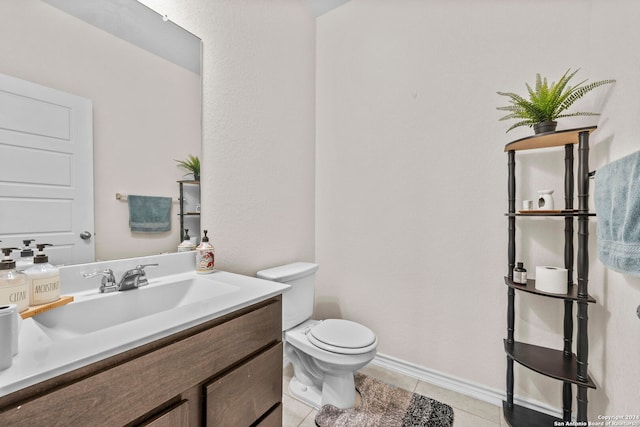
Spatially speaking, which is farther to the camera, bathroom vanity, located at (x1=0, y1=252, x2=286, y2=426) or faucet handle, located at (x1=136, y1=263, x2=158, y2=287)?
faucet handle, located at (x1=136, y1=263, x2=158, y2=287)

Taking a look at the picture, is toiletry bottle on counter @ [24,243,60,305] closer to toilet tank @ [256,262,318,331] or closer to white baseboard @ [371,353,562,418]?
toilet tank @ [256,262,318,331]

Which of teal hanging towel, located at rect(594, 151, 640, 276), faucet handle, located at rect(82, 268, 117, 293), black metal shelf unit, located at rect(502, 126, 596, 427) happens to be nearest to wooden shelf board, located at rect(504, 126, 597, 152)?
black metal shelf unit, located at rect(502, 126, 596, 427)

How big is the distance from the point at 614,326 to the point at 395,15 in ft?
6.78

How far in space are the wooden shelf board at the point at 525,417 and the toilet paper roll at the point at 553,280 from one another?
2.27ft

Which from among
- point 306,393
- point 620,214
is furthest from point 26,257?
point 620,214

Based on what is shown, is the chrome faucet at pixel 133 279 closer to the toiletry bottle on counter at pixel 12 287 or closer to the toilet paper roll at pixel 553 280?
the toiletry bottle on counter at pixel 12 287

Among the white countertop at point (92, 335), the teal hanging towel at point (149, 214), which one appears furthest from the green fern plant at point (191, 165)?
the white countertop at point (92, 335)

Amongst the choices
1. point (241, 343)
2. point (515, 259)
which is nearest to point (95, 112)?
→ point (241, 343)

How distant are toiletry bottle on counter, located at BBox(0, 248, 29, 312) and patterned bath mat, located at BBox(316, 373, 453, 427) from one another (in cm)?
Answer: 133

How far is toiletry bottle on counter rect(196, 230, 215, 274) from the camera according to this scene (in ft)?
4.25

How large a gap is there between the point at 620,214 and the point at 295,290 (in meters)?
1.42

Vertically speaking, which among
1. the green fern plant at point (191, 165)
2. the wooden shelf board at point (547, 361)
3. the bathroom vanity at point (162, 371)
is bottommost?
the wooden shelf board at point (547, 361)

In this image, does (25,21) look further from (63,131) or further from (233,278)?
(233,278)

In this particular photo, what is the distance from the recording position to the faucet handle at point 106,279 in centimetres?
98
